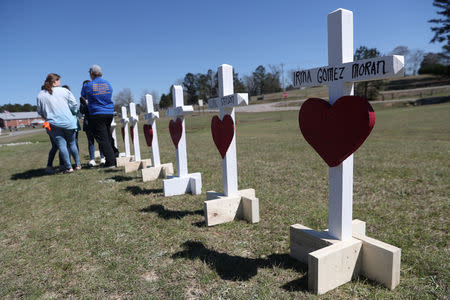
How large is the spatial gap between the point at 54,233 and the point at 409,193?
15.4ft

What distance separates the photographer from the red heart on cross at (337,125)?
202 centimetres

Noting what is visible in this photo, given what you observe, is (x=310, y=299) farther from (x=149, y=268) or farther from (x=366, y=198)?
(x=366, y=198)

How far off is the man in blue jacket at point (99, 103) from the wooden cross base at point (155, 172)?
5.32ft

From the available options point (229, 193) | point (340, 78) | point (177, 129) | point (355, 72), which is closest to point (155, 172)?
point (177, 129)

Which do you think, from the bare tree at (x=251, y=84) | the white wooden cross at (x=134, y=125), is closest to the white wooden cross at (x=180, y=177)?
the white wooden cross at (x=134, y=125)

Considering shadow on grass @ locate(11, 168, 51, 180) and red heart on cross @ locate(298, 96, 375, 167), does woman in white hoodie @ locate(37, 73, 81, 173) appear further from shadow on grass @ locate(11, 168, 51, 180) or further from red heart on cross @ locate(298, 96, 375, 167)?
red heart on cross @ locate(298, 96, 375, 167)

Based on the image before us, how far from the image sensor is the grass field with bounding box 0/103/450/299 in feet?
7.34

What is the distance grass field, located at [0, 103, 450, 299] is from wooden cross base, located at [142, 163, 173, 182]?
24cm

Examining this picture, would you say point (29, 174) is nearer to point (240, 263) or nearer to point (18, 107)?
point (240, 263)

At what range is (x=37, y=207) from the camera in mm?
4492

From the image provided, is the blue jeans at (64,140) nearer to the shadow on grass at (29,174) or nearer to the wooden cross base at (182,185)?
the shadow on grass at (29,174)

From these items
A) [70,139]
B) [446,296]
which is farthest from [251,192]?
[70,139]

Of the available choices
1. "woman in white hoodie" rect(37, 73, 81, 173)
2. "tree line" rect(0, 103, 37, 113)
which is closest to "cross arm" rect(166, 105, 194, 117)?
"woman in white hoodie" rect(37, 73, 81, 173)

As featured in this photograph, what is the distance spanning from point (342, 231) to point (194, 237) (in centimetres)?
149
